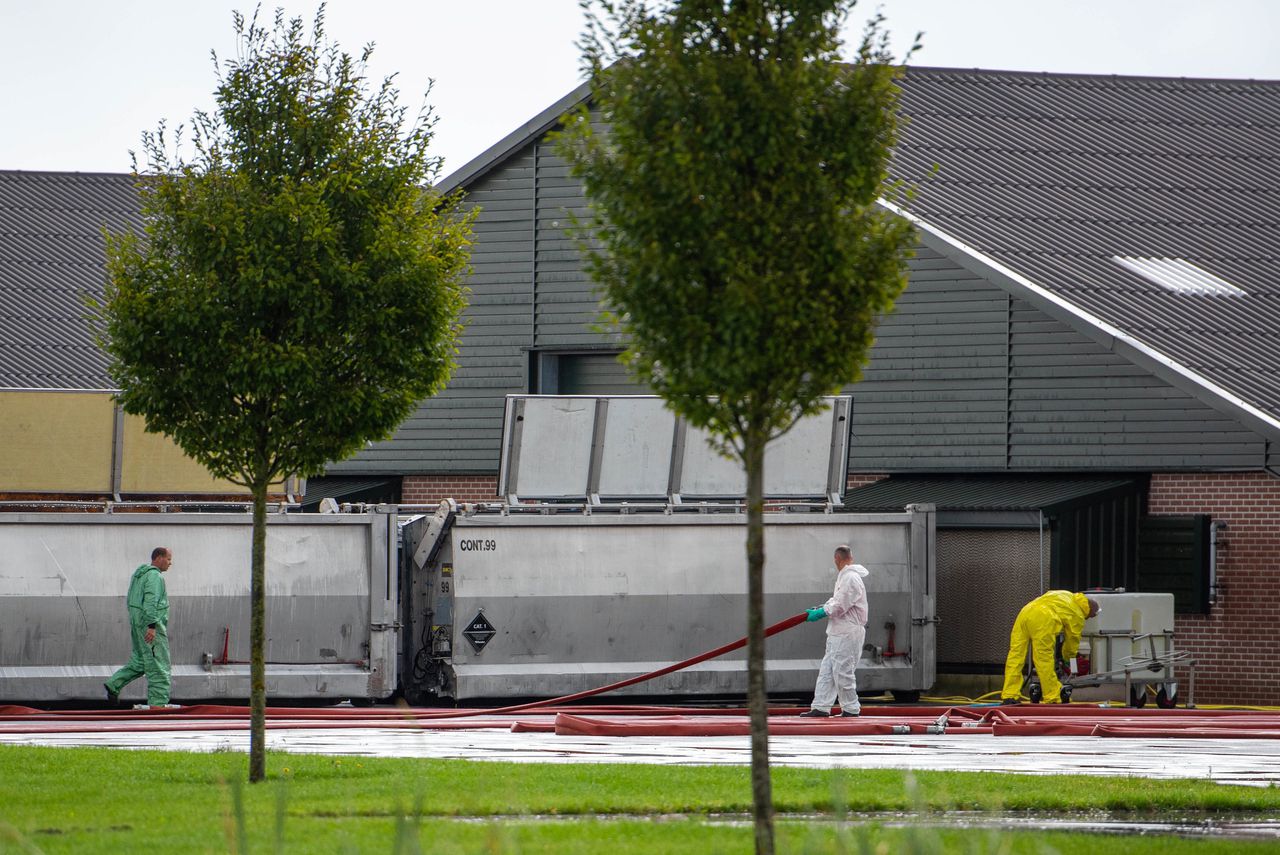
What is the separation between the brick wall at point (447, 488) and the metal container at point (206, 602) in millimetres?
8984

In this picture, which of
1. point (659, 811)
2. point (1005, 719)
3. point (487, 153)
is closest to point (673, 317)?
point (659, 811)

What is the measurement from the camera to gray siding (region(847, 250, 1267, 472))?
24.0m

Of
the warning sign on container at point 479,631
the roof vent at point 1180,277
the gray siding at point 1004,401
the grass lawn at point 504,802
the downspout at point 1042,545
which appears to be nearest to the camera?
the grass lawn at point 504,802

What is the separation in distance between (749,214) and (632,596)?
12.5m

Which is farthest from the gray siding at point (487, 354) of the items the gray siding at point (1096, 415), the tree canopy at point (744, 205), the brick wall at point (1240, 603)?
the tree canopy at point (744, 205)

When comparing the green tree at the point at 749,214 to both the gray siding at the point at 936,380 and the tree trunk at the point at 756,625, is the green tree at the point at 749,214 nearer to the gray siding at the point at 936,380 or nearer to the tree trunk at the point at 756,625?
the tree trunk at the point at 756,625

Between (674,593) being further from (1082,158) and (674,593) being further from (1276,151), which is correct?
(1276,151)

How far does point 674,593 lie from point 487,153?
10.8m

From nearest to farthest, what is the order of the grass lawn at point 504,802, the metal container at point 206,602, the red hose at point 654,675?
1. the grass lawn at point 504,802
2. the metal container at point 206,602
3. the red hose at point 654,675

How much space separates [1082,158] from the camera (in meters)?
30.7

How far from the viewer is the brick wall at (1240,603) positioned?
2328 cm

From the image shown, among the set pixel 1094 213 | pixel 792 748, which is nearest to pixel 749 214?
pixel 792 748

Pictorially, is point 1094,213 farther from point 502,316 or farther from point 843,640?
point 843,640

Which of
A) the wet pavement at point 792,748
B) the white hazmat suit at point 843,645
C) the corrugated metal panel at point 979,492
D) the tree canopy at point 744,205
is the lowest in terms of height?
the wet pavement at point 792,748
